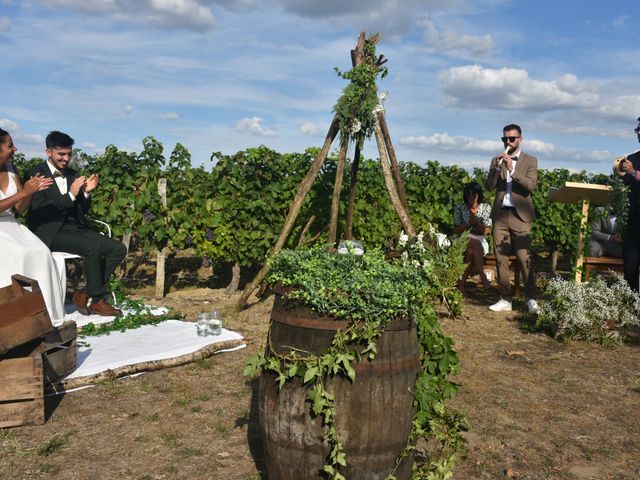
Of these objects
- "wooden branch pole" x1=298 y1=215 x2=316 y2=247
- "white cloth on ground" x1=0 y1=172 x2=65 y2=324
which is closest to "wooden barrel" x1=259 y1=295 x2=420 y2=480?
"white cloth on ground" x1=0 y1=172 x2=65 y2=324

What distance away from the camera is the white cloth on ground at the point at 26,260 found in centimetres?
596

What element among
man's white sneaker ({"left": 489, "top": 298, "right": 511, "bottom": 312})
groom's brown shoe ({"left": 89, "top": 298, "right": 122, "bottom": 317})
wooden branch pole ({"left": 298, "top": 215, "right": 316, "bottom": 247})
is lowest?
groom's brown shoe ({"left": 89, "top": 298, "right": 122, "bottom": 317})

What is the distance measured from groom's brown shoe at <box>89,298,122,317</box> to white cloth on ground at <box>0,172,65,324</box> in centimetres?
95

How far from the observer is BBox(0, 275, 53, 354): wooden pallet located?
174 inches

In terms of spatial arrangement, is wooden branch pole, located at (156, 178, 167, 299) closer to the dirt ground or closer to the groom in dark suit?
the groom in dark suit

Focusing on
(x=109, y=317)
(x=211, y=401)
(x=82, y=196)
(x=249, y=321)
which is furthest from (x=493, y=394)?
(x=82, y=196)

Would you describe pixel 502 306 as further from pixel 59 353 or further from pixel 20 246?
pixel 20 246

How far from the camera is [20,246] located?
607 centimetres

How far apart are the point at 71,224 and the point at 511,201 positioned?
17.5 feet

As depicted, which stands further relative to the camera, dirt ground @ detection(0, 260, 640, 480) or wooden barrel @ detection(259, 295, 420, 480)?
dirt ground @ detection(0, 260, 640, 480)

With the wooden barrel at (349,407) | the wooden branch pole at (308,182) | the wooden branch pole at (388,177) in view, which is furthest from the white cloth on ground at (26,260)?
the wooden branch pole at (388,177)

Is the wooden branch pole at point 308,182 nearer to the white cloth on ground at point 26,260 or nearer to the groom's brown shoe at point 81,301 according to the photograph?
the groom's brown shoe at point 81,301

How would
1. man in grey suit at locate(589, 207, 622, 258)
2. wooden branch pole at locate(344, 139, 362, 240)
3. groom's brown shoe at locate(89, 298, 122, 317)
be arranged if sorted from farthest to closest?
1. man in grey suit at locate(589, 207, 622, 258)
2. wooden branch pole at locate(344, 139, 362, 240)
3. groom's brown shoe at locate(89, 298, 122, 317)

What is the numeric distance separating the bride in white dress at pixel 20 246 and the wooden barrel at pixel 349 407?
350 centimetres
